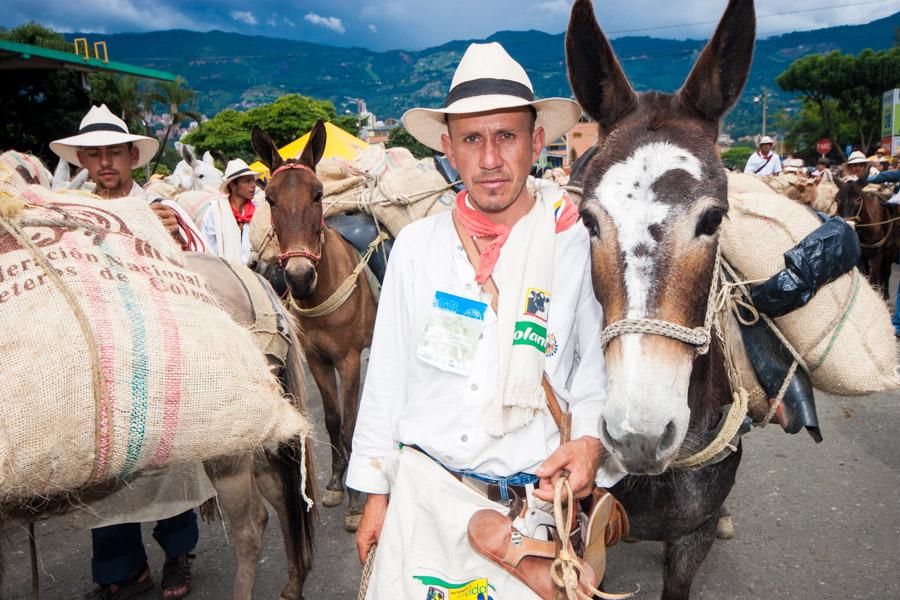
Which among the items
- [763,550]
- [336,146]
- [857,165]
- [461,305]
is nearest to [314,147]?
[461,305]

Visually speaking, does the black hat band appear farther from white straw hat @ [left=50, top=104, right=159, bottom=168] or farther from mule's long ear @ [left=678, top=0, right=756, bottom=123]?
white straw hat @ [left=50, top=104, right=159, bottom=168]

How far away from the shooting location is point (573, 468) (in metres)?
1.58

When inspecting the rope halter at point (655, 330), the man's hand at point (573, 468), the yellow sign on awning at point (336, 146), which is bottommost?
the man's hand at point (573, 468)

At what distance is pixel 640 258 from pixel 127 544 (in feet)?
10.4

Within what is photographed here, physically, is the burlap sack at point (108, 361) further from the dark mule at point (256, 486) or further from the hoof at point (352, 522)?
the hoof at point (352, 522)

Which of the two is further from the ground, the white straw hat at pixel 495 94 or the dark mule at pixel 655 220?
the white straw hat at pixel 495 94

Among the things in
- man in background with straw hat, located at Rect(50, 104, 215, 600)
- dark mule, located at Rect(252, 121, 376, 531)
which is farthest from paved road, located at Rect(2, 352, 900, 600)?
dark mule, located at Rect(252, 121, 376, 531)

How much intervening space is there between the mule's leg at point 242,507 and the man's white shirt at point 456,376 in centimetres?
107

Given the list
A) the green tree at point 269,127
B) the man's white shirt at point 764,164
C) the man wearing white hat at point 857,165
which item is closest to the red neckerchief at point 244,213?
the man's white shirt at point 764,164

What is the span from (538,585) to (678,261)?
3.01ft

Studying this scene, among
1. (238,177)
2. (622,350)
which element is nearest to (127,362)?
(622,350)

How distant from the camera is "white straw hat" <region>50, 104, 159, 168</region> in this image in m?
3.47

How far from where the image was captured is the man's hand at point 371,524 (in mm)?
1894

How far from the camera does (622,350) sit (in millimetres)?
1470
